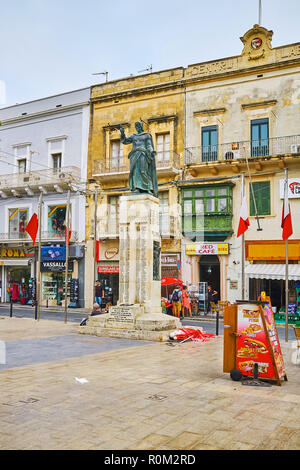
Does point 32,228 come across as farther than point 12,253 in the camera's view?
No

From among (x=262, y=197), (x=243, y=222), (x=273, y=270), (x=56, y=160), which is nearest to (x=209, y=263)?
(x=273, y=270)

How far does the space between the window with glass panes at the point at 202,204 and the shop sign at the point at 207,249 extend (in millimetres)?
962

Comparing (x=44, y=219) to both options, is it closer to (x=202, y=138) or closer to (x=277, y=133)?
(x=202, y=138)

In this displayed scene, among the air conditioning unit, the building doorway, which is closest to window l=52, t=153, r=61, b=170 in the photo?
the building doorway

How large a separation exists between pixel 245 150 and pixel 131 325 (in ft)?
48.3

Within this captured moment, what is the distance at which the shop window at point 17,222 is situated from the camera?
32438mm

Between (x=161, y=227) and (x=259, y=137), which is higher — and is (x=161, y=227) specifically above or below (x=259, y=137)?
below

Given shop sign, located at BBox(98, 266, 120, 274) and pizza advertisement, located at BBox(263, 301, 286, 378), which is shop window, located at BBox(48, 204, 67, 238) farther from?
pizza advertisement, located at BBox(263, 301, 286, 378)

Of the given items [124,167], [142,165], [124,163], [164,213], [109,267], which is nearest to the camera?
[142,165]

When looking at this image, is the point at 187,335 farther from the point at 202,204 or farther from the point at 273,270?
the point at 202,204

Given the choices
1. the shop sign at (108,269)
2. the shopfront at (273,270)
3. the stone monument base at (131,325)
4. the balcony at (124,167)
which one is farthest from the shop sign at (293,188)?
the stone monument base at (131,325)

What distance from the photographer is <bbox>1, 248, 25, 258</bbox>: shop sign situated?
32344mm

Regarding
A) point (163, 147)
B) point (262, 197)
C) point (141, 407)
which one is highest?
point (163, 147)

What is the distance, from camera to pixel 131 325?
44.4ft
